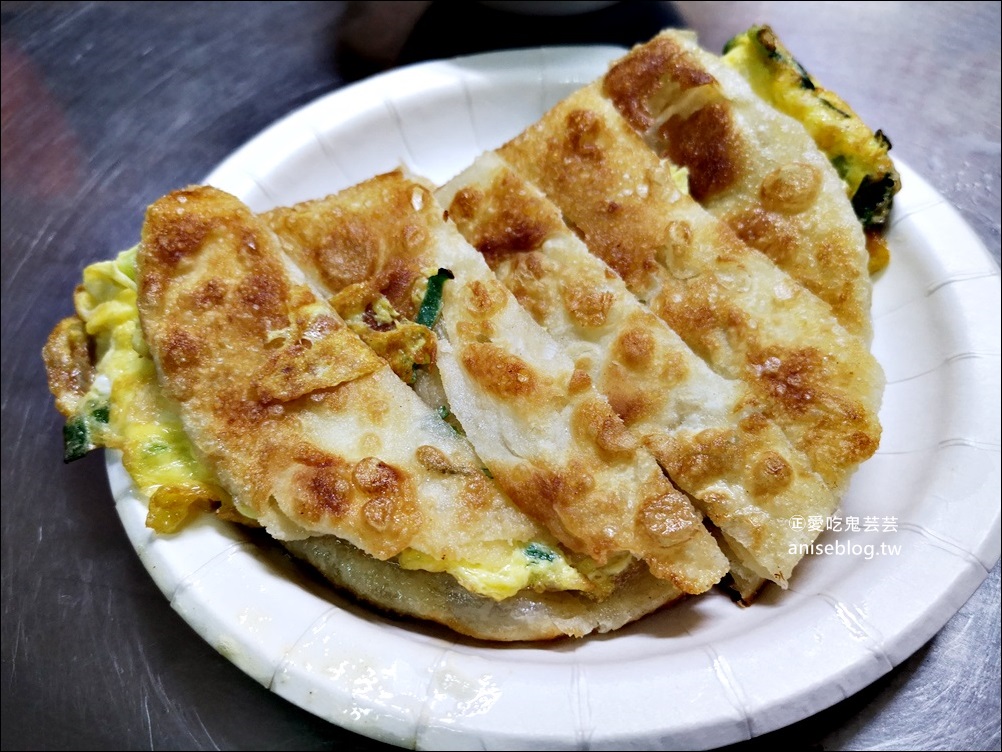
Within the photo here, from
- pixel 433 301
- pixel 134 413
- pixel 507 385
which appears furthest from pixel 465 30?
pixel 134 413

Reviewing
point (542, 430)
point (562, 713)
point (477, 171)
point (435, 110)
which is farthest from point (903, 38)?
point (562, 713)

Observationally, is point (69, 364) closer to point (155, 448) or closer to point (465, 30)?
point (155, 448)

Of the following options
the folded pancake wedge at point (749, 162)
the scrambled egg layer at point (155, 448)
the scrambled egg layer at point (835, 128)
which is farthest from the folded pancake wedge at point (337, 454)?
the scrambled egg layer at point (835, 128)

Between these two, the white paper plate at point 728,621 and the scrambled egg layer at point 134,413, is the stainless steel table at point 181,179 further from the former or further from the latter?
the scrambled egg layer at point 134,413

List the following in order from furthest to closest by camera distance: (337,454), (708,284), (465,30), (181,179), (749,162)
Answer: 1. (465,30)
2. (181,179)
3. (749,162)
4. (708,284)
5. (337,454)

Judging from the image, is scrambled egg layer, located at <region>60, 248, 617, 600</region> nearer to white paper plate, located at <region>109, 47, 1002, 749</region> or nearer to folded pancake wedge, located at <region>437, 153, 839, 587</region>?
white paper plate, located at <region>109, 47, 1002, 749</region>

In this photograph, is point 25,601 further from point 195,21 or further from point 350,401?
point 195,21
